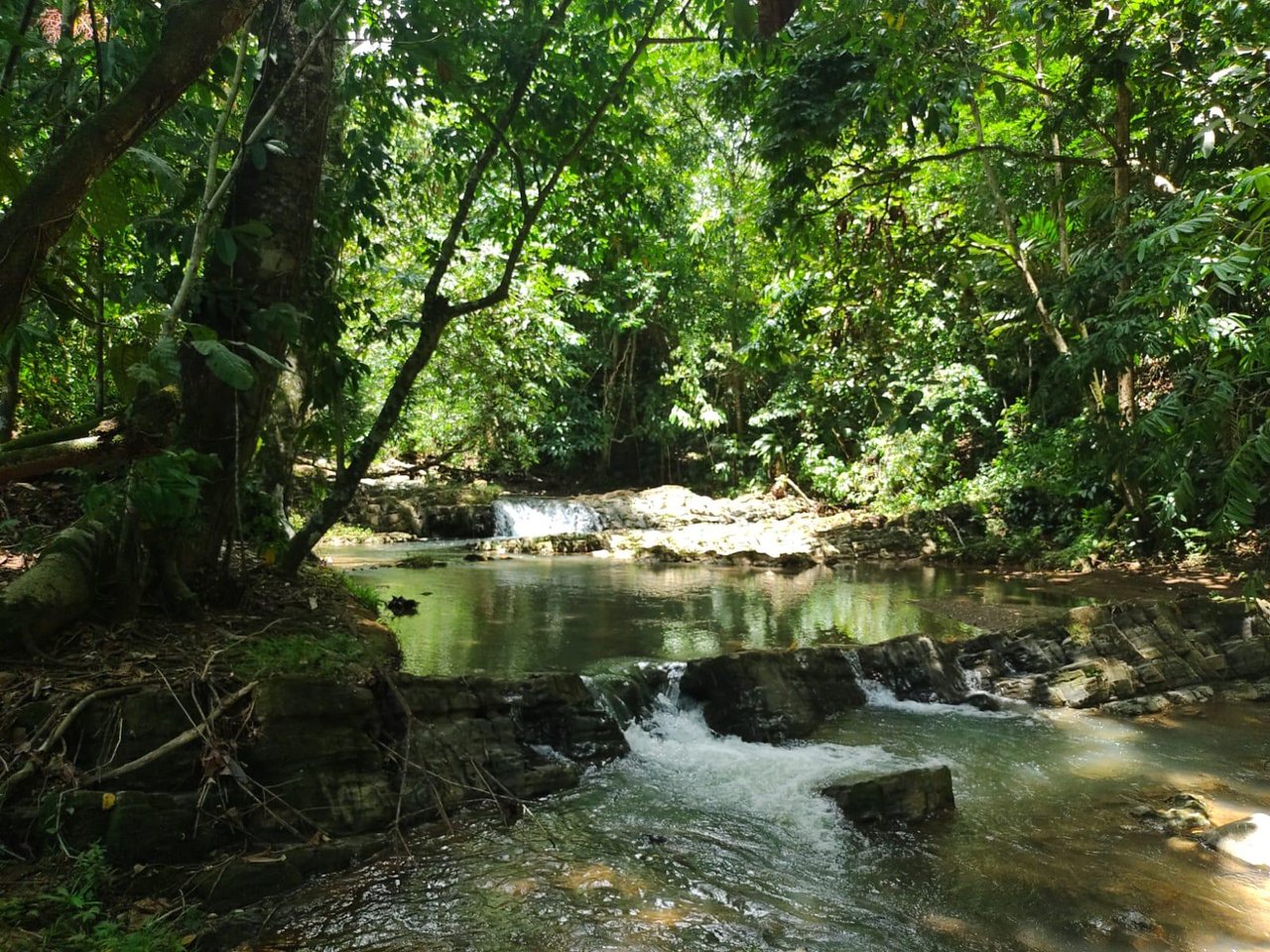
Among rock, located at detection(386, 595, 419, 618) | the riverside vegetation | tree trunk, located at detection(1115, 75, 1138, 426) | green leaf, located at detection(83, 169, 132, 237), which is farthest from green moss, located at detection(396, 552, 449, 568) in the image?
green leaf, located at detection(83, 169, 132, 237)

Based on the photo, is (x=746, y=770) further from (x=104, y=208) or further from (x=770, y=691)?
(x=104, y=208)

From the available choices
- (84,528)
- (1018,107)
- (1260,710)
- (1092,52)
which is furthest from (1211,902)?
(1018,107)

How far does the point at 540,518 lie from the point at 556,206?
1362 centimetres

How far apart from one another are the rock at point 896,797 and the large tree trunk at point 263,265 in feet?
13.2

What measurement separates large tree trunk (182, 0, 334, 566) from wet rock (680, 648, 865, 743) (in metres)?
3.97

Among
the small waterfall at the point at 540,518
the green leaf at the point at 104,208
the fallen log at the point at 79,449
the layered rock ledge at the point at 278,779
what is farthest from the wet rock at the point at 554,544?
the fallen log at the point at 79,449

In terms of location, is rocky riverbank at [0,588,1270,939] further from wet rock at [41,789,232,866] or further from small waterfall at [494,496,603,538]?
small waterfall at [494,496,603,538]

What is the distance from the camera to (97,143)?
1672 millimetres

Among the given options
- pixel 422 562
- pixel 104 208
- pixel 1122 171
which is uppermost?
pixel 1122 171

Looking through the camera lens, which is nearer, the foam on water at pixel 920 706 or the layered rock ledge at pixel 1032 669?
the layered rock ledge at pixel 1032 669

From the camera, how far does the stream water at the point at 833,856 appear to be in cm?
338

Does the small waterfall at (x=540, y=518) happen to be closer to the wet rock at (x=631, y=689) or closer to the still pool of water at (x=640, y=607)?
the still pool of water at (x=640, y=607)

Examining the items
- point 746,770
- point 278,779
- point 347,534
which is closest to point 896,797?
point 746,770

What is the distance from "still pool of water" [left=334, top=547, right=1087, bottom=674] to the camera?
7609 millimetres
